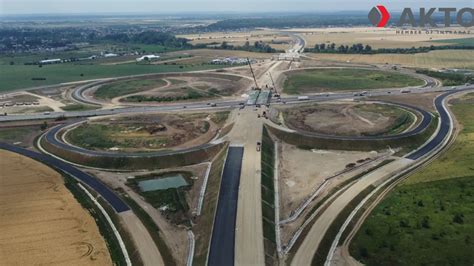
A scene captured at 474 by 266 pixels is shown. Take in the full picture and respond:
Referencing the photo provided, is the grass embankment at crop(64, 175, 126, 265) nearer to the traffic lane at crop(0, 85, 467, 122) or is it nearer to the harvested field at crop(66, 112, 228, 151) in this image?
the harvested field at crop(66, 112, 228, 151)

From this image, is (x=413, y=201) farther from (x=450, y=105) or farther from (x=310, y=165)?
(x=450, y=105)

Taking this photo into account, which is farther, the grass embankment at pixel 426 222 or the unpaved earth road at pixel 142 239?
the unpaved earth road at pixel 142 239

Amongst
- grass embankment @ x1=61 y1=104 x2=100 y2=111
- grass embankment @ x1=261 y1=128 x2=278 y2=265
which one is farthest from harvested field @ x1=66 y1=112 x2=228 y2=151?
grass embankment @ x1=61 y1=104 x2=100 y2=111

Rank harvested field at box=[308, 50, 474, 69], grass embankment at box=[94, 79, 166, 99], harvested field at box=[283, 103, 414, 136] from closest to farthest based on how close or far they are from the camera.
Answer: harvested field at box=[283, 103, 414, 136]
grass embankment at box=[94, 79, 166, 99]
harvested field at box=[308, 50, 474, 69]

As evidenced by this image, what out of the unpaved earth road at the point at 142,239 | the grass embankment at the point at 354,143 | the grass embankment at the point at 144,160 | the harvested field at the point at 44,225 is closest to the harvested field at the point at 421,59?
the grass embankment at the point at 354,143

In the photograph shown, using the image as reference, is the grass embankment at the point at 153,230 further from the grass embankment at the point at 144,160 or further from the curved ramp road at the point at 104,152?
the curved ramp road at the point at 104,152

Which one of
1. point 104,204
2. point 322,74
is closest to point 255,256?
point 104,204
